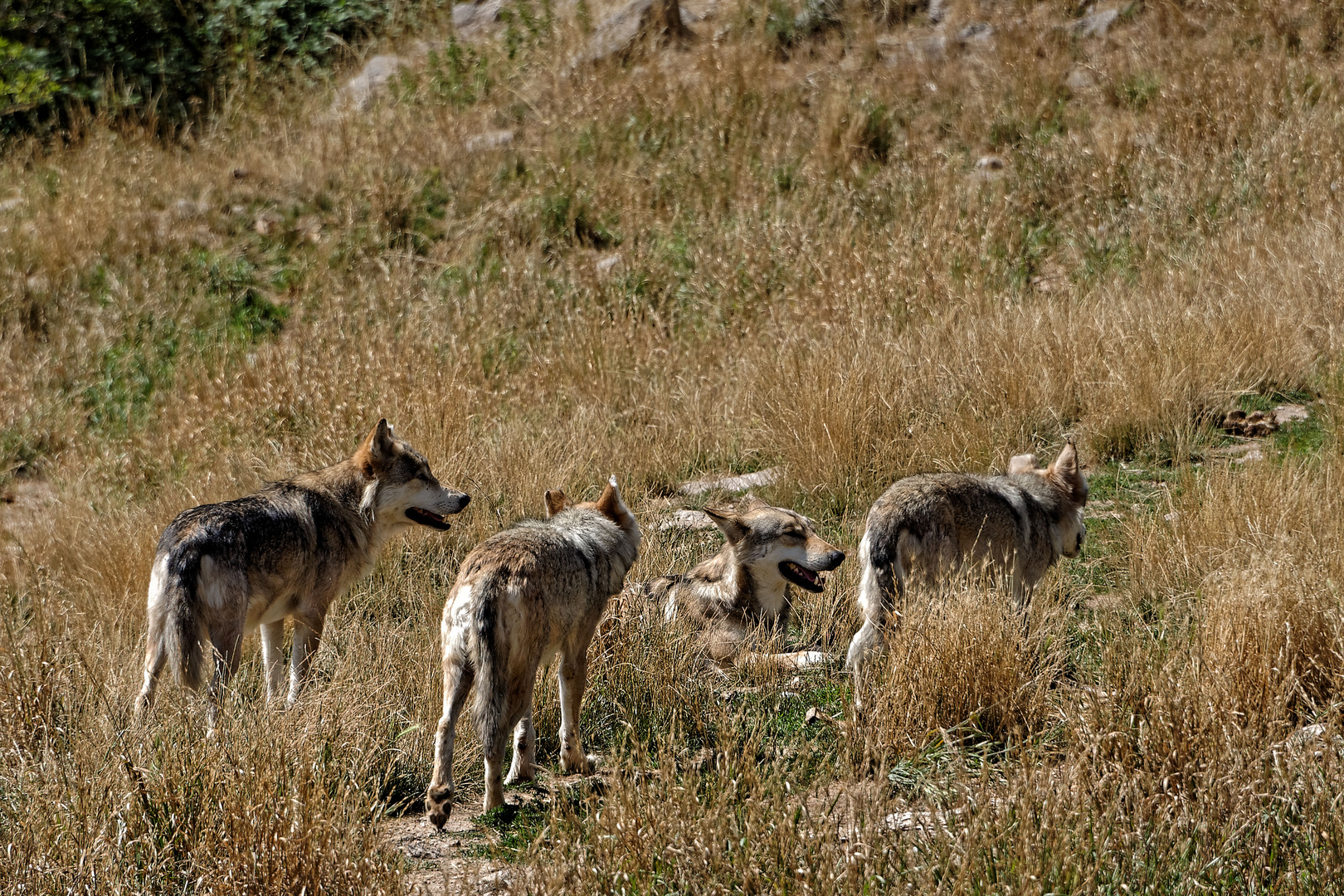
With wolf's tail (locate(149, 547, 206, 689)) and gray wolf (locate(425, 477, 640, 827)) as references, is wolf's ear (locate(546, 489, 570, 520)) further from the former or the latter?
wolf's tail (locate(149, 547, 206, 689))

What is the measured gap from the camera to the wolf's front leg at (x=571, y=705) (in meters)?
5.40

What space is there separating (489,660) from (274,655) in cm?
243

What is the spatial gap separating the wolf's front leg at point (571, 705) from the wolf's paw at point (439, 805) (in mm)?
874

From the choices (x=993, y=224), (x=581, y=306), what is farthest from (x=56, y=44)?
(x=993, y=224)

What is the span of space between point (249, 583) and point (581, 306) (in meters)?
6.46

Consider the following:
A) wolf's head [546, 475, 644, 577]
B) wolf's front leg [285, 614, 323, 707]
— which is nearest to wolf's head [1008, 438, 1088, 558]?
wolf's head [546, 475, 644, 577]

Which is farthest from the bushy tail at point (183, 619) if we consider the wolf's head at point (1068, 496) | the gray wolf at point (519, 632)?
the wolf's head at point (1068, 496)

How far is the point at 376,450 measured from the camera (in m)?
6.94

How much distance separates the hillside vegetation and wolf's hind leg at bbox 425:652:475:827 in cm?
23

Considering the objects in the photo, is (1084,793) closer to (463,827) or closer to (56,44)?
(463,827)

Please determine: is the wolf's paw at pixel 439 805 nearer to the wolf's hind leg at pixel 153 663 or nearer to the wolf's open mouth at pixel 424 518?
the wolf's hind leg at pixel 153 663

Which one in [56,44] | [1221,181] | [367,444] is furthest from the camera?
[56,44]

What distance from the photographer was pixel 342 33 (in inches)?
756

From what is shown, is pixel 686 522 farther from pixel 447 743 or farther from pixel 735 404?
pixel 447 743
